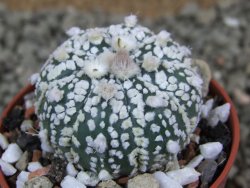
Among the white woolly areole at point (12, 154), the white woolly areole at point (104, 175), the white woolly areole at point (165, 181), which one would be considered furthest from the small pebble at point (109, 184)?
the white woolly areole at point (12, 154)

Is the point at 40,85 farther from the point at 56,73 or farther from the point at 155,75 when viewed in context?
the point at 155,75

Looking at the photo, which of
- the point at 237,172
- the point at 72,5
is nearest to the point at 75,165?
the point at 237,172

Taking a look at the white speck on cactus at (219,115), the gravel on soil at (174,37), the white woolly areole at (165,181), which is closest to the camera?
the white woolly areole at (165,181)

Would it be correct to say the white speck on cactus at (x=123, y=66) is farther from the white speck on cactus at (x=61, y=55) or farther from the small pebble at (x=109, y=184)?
the small pebble at (x=109, y=184)

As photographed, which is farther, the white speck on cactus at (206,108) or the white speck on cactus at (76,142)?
the white speck on cactus at (206,108)

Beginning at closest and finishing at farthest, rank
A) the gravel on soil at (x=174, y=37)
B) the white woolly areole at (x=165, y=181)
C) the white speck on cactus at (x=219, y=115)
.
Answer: the white woolly areole at (x=165, y=181)
the white speck on cactus at (x=219, y=115)
the gravel on soil at (x=174, y=37)

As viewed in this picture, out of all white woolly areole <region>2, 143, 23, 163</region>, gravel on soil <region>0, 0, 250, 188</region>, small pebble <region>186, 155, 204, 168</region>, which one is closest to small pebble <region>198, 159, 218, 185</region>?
small pebble <region>186, 155, 204, 168</region>
